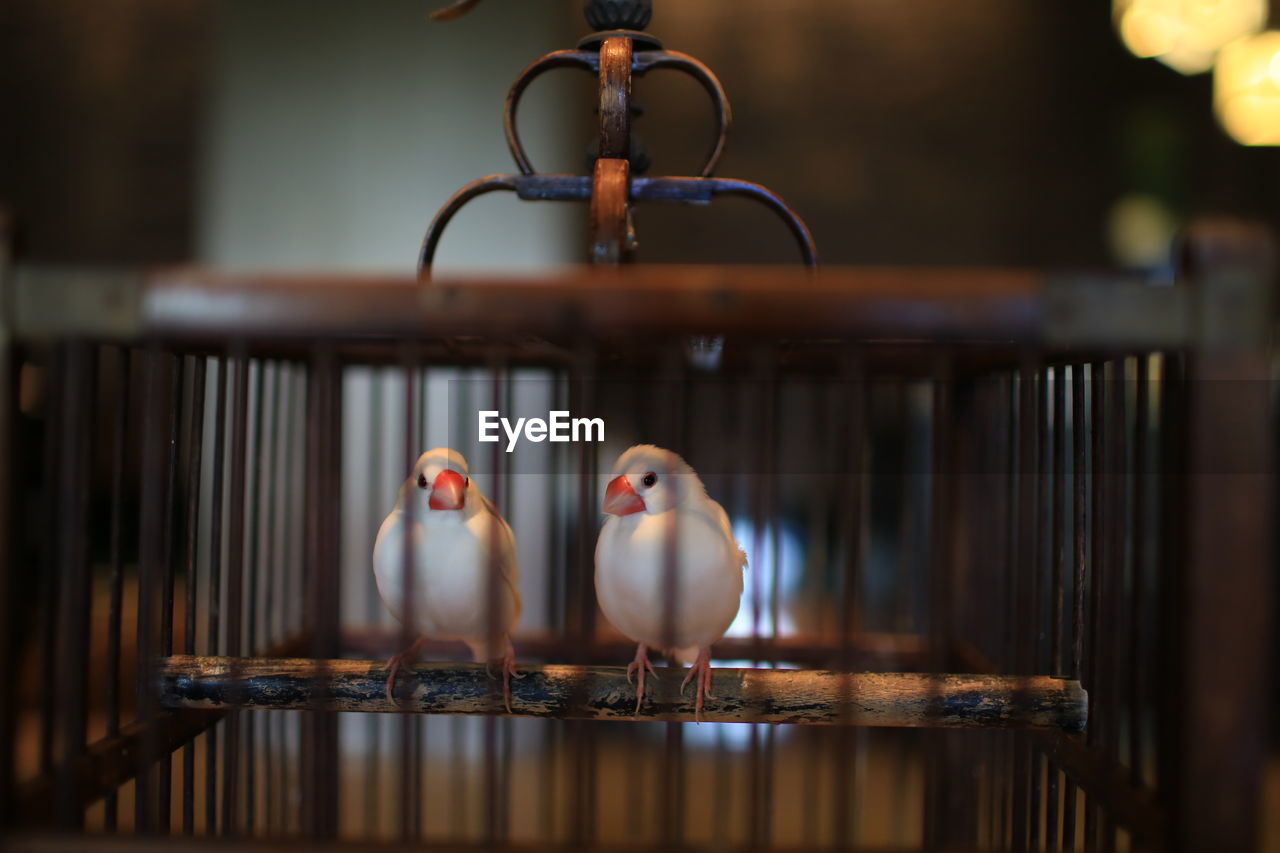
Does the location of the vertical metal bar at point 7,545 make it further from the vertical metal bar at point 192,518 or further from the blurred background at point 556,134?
the blurred background at point 556,134

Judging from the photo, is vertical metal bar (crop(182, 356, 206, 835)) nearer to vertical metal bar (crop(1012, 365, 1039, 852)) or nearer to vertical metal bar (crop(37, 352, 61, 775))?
vertical metal bar (crop(37, 352, 61, 775))

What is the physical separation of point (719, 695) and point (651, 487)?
0.22 meters

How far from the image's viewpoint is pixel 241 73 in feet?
8.32

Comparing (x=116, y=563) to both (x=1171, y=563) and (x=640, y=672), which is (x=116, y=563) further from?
(x=1171, y=563)

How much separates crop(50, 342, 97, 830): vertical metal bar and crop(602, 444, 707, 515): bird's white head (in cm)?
45

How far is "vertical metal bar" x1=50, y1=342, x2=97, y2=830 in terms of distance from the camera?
0.64 meters

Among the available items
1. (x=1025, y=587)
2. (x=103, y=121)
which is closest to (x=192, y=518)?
(x=1025, y=587)

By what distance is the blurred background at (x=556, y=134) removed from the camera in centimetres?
248

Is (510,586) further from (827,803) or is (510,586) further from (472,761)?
(472,761)

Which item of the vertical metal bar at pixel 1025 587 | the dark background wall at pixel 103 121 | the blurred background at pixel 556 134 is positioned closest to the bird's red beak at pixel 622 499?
the vertical metal bar at pixel 1025 587

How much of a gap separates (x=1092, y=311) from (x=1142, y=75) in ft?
7.69

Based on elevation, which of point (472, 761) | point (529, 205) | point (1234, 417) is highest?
point (529, 205)

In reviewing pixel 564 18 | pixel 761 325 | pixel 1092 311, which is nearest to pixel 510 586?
pixel 761 325

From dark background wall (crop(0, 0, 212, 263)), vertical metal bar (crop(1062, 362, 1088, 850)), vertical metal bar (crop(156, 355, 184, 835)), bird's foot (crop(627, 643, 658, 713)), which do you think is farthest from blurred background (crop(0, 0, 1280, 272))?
bird's foot (crop(627, 643, 658, 713))
